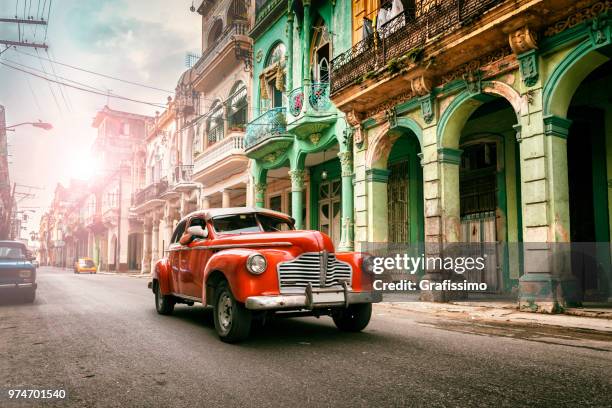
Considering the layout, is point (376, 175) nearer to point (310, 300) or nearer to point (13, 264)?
point (310, 300)

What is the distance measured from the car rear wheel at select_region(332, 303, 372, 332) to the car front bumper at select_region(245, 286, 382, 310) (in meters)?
0.50

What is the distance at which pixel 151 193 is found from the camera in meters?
34.4

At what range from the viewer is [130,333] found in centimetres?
650

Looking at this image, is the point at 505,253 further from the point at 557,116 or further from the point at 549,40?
the point at 549,40

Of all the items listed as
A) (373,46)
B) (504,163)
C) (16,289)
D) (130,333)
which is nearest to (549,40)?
(504,163)

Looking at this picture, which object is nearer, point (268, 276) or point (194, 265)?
point (268, 276)

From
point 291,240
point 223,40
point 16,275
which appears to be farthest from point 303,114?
point 291,240

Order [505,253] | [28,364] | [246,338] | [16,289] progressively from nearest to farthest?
[28,364] → [246,338] → [16,289] → [505,253]

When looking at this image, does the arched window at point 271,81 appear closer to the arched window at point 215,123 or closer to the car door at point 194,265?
the arched window at point 215,123

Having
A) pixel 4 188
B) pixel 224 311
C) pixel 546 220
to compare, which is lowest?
pixel 224 311

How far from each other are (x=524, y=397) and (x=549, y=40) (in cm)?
816

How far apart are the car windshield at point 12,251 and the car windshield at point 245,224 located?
7426 millimetres

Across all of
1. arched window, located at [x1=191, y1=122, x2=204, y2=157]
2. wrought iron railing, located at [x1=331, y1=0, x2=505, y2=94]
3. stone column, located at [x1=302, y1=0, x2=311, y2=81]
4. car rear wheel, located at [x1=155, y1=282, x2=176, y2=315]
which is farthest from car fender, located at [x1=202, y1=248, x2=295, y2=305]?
arched window, located at [x1=191, y1=122, x2=204, y2=157]

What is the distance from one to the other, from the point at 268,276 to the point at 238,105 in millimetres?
19056
